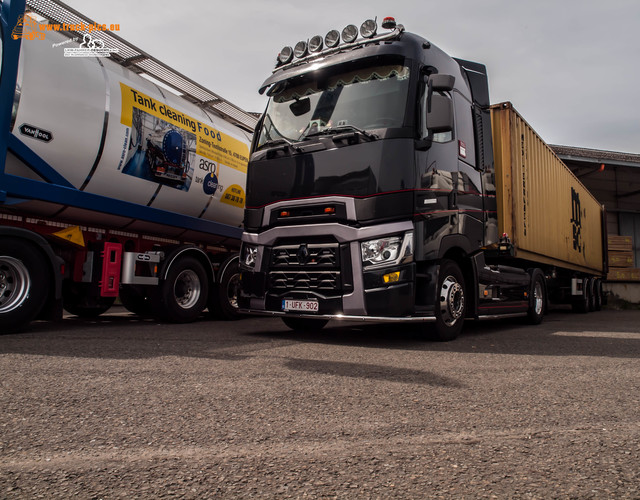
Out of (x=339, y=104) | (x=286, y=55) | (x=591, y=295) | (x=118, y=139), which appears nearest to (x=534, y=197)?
(x=339, y=104)

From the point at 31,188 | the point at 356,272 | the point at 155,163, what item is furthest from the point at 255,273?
the point at 31,188

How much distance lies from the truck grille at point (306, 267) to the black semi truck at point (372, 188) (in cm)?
1

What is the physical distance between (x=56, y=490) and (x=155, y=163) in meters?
5.48

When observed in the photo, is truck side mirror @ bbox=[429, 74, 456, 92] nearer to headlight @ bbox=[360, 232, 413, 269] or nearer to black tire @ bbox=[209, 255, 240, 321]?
headlight @ bbox=[360, 232, 413, 269]

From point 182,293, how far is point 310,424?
17.4 feet

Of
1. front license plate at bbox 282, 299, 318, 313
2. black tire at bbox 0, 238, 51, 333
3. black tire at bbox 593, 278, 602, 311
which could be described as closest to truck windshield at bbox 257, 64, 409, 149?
front license plate at bbox 282, 299, 318, 313

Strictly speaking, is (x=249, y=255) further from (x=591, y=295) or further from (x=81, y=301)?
(x=591, y=295)

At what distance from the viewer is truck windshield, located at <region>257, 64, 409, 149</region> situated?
5.51m

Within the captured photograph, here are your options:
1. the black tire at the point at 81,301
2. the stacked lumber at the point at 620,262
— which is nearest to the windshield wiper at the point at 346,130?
the black tire at the point at 81,301

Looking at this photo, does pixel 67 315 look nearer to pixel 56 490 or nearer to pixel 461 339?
pixel 461 339

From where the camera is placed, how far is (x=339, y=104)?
19.0 feet

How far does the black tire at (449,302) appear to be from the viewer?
5.66m

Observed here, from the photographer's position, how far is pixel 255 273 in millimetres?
5965

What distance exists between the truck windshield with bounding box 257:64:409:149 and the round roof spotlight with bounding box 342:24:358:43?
43cm
